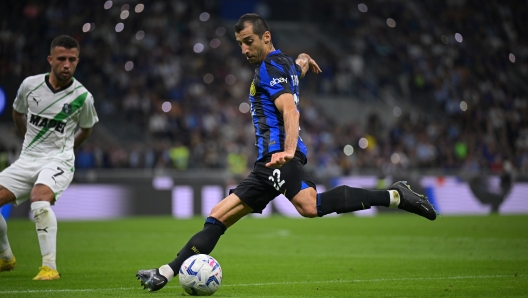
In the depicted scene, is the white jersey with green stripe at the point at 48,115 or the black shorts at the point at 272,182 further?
the white jersey with green stripe at the point at 48,115

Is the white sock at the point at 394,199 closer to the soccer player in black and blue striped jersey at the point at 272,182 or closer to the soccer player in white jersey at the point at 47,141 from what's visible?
the soccer player in black and blue striped jersey at the point at 272,182

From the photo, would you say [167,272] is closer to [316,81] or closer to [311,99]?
[311,99]

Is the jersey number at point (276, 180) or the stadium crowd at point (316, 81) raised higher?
the stadium crowd at point (316, 81)

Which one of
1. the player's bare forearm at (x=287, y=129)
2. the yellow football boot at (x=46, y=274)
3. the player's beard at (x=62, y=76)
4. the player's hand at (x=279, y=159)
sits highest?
the player's beard at (x=62, y=76)

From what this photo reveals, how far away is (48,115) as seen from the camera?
8062mm

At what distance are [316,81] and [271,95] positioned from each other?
24391mm

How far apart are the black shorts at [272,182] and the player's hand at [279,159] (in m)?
0.35

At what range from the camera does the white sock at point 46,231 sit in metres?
7.62

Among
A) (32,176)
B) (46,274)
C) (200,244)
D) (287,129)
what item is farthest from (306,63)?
(46,274)

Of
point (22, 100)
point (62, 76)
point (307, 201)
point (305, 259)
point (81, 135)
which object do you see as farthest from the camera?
point (305, 259)

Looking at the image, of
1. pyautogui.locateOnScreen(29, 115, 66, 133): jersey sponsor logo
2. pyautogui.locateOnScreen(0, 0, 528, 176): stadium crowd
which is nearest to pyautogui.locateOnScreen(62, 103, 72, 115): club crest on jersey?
pyautogui.locateOnScreen(29, 115, 66, 133): jersey sponsor logo

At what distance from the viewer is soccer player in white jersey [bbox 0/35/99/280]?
25.4 feet

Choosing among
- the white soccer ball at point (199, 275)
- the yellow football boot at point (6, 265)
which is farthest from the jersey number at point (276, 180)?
the yellow football boot at point (6, 265)

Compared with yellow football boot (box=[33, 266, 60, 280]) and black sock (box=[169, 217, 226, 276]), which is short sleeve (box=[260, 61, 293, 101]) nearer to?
black sock (box=[169, 217, 226, 276])
